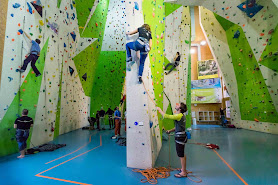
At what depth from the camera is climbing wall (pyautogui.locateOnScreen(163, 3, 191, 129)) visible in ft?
21.7

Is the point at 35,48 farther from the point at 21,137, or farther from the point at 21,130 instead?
the point at 21,137

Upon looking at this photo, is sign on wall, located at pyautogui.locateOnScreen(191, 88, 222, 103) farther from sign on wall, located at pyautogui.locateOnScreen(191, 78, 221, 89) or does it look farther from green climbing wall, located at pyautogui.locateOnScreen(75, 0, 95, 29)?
Answer: green climbing wall, located at pyautogui.locateOnScreen(75, 0, 95, 29)

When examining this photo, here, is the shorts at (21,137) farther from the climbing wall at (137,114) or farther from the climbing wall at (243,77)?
the climbing wall at (243,77)

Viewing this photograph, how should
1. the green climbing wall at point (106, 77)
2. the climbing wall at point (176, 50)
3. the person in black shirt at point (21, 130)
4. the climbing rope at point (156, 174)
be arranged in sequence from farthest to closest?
1. the green climbing wall at point (106, 77)
2. the climbing wall at point (176, 50)
3. the person in black shirt at point (21, 130)
4. the climbing rope at point (156, 174)

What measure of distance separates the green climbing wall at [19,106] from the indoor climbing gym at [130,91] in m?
0.02

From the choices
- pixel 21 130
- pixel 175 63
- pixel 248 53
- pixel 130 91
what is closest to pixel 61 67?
pixel 21 130

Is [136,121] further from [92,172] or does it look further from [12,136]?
[12,136]

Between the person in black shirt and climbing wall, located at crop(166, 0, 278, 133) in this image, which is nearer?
the person in black shirt

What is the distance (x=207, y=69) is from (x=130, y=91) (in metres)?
10.0

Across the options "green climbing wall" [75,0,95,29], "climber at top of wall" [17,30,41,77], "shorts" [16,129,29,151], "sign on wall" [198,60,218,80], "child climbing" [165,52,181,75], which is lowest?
"shorts" [16,129,29,151]

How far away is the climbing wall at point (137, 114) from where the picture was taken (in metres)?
2.82

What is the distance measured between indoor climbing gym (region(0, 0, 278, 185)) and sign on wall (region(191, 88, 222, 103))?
0.32 feet

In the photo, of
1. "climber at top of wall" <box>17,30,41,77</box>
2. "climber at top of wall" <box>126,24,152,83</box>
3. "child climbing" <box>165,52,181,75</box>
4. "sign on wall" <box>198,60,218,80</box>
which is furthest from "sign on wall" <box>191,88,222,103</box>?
"climber at top of wall" <box>17,30,41,77</box>

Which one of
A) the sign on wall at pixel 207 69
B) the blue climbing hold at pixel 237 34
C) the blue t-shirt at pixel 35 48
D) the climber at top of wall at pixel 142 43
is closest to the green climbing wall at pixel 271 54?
the blue climbing hold at pixel 237 34
